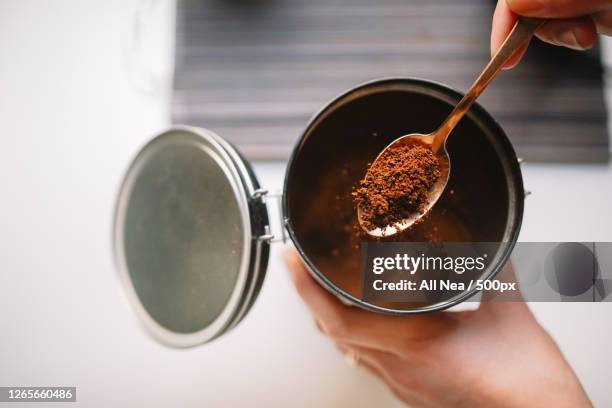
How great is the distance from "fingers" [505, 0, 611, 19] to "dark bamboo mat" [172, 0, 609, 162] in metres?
0.26

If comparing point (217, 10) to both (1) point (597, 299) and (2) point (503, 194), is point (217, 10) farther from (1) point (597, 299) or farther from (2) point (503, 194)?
(1) point (597, 299)

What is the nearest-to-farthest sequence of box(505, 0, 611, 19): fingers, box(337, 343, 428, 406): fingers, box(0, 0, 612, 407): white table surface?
box(505, 0, 611, 19): fingers → box(337, 343, 428, 406): fingers → box(0, 0, 612, 407): white table surface

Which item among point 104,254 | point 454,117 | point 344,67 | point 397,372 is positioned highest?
point 344,67

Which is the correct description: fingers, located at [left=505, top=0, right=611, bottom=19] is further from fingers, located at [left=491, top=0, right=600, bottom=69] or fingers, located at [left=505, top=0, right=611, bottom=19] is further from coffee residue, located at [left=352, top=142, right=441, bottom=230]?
coffee residue, located at [left=352, top=142, right=441, bottom=230]

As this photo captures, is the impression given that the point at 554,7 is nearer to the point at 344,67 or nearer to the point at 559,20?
the point at 559,20

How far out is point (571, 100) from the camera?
63 centimetres

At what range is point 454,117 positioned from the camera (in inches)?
15.6

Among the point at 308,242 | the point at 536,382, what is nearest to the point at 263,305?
the point at 308,242

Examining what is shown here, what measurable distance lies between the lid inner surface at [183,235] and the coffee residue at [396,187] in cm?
13

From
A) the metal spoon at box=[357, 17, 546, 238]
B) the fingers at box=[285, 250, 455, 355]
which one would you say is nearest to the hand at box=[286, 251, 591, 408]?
the fingers at box=[285, 250, 455, 355]

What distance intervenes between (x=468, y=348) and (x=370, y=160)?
0.79ft

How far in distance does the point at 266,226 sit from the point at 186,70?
0.36 meters

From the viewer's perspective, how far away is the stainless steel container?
1.38 ft

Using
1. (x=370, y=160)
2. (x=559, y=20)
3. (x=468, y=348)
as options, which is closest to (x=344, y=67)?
(x=370, y=160)
